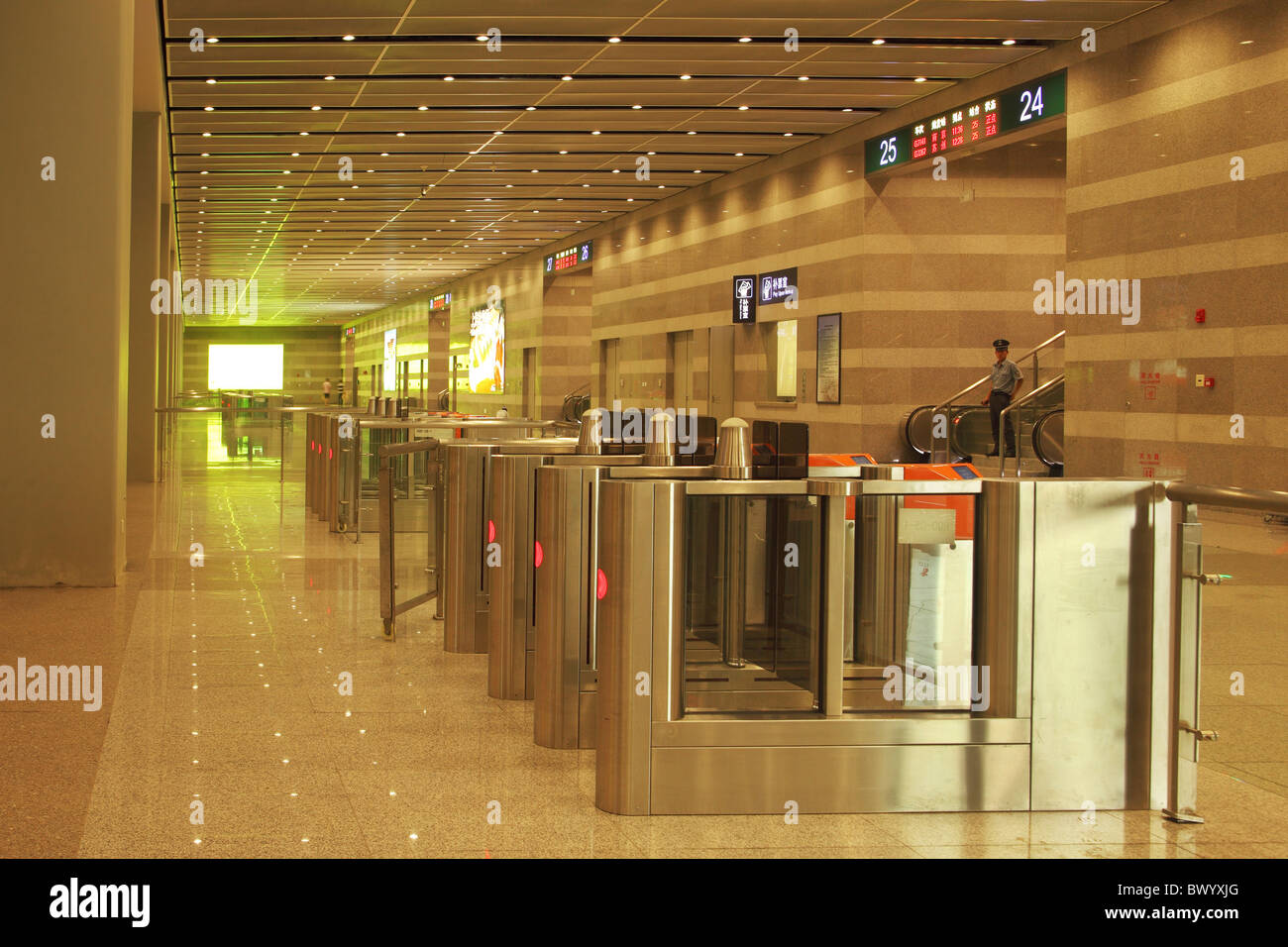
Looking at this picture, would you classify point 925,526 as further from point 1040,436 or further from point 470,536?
point 1040,436

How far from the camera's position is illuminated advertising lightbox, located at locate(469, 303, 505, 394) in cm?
3550

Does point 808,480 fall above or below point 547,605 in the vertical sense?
above

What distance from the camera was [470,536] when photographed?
6.35 meters

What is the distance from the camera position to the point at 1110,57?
1198cm

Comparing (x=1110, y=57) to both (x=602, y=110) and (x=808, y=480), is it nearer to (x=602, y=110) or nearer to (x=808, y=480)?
(x=602, y=110)

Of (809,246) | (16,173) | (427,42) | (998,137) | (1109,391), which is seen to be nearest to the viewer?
(16,173)

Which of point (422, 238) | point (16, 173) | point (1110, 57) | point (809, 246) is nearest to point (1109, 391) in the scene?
point (1110, 57)

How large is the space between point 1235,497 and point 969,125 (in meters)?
11.5

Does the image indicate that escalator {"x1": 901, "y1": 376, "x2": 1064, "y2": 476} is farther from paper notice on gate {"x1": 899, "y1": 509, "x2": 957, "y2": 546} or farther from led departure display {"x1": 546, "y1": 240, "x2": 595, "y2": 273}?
led departure display {"x1": 546, "y1": 240, "x2": 595, "y2": 273}

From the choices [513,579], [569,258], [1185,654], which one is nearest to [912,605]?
[1185,654]

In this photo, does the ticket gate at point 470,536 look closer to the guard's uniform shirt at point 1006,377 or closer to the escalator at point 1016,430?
the escalator at point 1016,430

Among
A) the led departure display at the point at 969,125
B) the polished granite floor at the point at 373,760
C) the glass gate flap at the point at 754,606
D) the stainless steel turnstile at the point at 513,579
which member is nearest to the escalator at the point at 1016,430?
the led departure display at the point at 969,125

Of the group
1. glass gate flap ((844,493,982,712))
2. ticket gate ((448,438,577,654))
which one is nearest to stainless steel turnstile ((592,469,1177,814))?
glass gate flap ((844,493,982,712))
